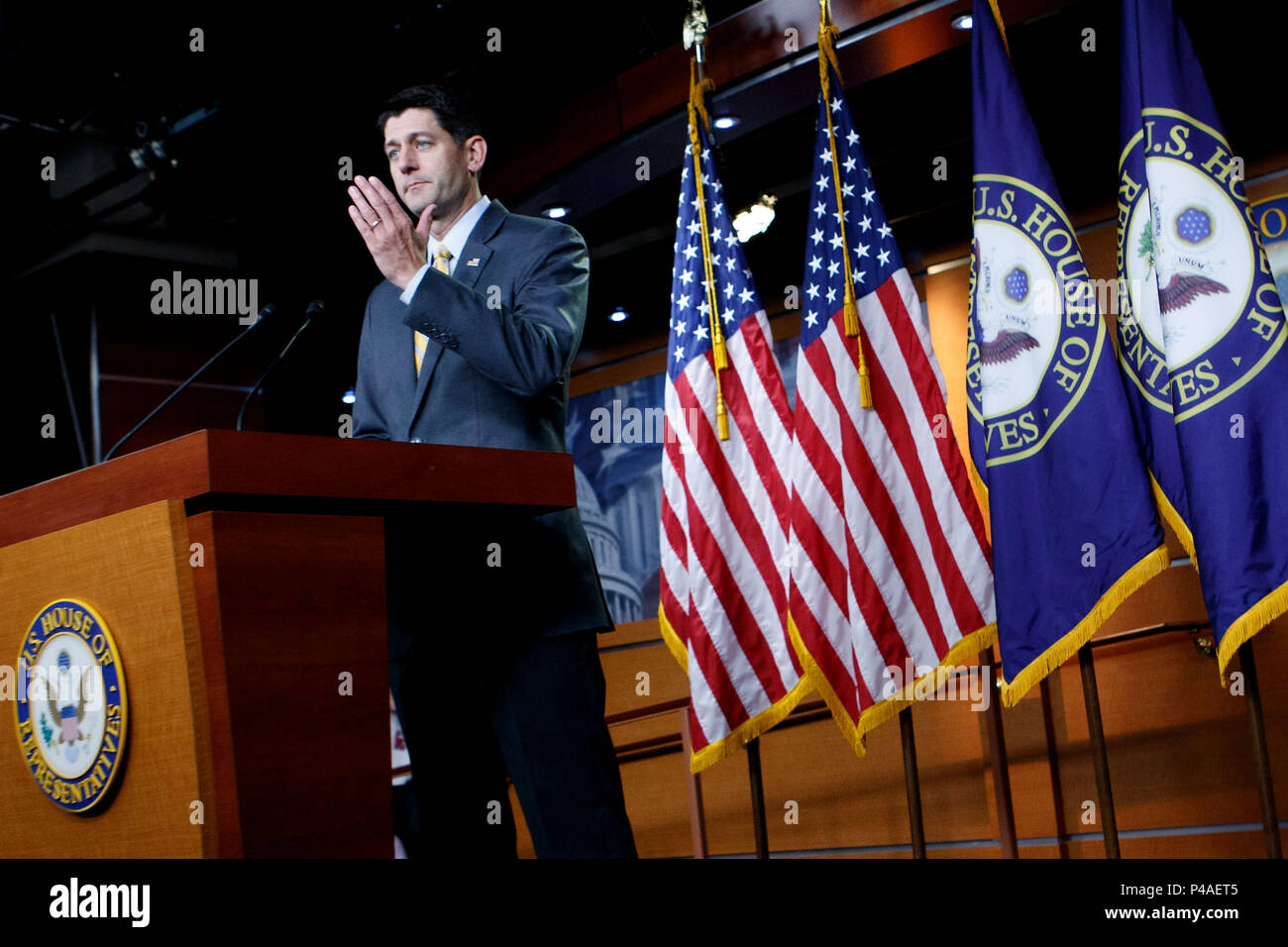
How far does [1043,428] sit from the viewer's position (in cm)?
270

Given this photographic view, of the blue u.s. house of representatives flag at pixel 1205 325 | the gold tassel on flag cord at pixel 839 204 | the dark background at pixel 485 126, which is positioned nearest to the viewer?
the blue u.s. house of representatives flag at pixel 1205 325

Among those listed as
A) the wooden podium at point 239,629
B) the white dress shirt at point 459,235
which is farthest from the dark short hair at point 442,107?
the wooden podium at point 239,629

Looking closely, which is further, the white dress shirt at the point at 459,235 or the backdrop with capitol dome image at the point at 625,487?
the backdrop with capitol dome image at the point at 625,487

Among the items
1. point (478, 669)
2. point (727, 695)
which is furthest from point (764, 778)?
point (478, 669)

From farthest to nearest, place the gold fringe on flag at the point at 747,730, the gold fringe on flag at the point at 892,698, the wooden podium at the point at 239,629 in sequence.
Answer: the gold fringe on flag at the point at 747,730 → the gold fringe on flag at the point at 892,698 → the wooden podium at the point at 239,629

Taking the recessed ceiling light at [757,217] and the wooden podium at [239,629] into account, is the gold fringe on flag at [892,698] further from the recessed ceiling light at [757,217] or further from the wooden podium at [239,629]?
Answer: the recessed ceiling light at [757,217]

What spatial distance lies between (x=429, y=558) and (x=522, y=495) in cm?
25

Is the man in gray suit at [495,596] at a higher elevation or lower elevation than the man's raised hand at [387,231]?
lower

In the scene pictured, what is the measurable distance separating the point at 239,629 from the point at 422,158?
104cm

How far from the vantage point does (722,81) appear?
404 cm

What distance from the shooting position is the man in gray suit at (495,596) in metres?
1.85

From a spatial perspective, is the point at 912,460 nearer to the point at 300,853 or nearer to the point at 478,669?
the point at 478,669

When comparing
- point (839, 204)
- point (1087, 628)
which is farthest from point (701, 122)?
point (1087, 628)
